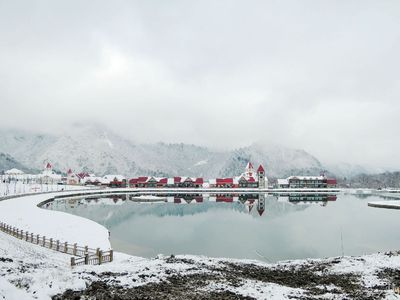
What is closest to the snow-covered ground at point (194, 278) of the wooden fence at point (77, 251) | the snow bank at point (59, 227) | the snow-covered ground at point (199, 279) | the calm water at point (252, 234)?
the snow-covered ground at point (199, 279)

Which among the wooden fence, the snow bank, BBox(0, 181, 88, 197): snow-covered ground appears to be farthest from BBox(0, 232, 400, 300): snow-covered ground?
BBox(0, 181, 88, 197): snow-covered ground

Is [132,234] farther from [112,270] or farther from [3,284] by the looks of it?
[3,284]

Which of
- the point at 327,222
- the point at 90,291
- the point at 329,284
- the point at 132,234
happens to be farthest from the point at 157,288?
the point at 327,222

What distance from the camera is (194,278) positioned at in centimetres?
2292

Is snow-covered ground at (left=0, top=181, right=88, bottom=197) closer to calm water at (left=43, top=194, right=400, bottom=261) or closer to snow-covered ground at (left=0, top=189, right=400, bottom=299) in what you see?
calm water at (left=43, top=194, right=400, bottom=261)

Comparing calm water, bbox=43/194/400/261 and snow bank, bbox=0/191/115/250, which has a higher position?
snow bank, bbox=0/191/115/250

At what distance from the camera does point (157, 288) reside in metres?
19.9

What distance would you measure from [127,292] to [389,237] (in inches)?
1874

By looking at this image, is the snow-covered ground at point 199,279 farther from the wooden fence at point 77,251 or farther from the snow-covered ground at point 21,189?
the snow-covered ground at point 21,189

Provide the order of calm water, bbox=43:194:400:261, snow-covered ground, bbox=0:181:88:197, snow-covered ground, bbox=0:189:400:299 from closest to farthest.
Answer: snow-covered ground, bbox=0:189:400:299 < calm water, bbox=43:194:400:261 < snow-covered ground, bbox=0:181:88:197

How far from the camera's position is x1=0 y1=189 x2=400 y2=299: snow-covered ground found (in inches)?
710

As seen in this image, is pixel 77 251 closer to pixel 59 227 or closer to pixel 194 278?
pixel 59 227

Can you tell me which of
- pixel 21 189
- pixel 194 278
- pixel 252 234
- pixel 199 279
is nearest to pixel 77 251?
pixel 194 278

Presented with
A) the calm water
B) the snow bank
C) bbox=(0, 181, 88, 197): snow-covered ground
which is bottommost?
the calm water
